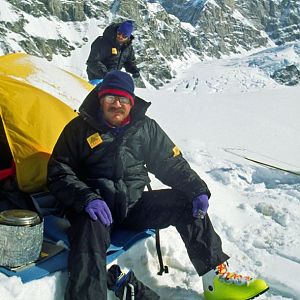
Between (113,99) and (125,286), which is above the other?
(113,99)

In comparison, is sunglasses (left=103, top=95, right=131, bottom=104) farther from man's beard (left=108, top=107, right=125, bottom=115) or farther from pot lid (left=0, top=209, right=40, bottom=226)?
pot lid (left=0, top=209, right=40, bottom=226)

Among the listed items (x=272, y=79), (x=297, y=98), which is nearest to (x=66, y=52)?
(x=272, y=79)

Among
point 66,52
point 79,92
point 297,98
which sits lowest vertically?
point 66,52

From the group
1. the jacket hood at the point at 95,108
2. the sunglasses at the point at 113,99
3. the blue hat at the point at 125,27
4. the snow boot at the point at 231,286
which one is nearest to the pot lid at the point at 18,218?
the jacket hood at the point at 95,108

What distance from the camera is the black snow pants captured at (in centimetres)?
269

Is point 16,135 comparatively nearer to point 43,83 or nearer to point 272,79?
point 43,83

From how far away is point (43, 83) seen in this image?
442cm

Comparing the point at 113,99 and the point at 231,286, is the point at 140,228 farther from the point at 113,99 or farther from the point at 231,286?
the point at 113,99

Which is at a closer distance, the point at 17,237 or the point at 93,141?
the point at 17,237

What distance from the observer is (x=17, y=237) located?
2842 mm

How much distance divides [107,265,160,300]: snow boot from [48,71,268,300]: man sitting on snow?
0.20 m

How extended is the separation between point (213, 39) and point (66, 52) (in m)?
79.1

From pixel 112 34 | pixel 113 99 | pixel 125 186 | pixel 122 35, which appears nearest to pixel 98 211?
pixel 125 186

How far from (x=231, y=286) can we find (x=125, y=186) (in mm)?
951
